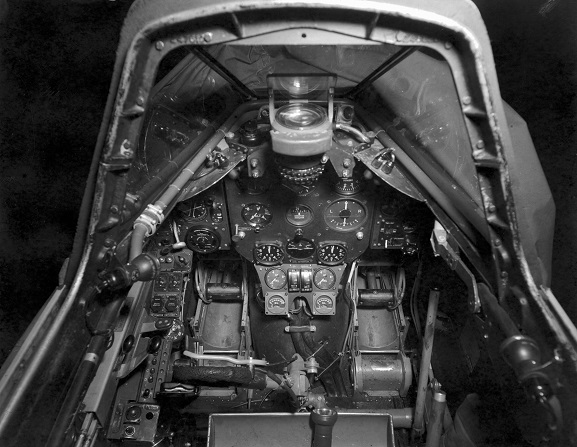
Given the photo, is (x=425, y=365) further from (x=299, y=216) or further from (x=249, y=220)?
(x=249, y=220)

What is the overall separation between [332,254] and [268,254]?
507mm

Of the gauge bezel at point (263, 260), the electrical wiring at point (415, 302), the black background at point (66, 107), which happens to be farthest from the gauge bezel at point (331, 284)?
the black background at point (66, 107)

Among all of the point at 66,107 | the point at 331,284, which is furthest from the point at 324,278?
the point at 66,107

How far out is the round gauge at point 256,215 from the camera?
3.00m

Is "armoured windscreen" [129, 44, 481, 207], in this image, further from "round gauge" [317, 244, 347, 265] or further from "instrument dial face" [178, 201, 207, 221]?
"round gauge" [317, 244, 347, 265]

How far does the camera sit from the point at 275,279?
10.6ft

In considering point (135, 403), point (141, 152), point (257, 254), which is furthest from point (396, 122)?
point (135, 403)

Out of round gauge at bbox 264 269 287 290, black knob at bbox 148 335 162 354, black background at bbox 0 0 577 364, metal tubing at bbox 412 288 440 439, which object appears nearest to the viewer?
black knob at bbox 148 335 162 354

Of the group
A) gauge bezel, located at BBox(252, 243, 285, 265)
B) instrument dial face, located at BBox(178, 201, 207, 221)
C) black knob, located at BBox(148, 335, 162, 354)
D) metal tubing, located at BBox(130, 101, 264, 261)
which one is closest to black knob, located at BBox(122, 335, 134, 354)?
black knob, located at BBox(148, 335, 162, 354)

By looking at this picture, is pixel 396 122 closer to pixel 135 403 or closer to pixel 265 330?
pixel 265 330

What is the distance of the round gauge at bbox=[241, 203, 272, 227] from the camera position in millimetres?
2997

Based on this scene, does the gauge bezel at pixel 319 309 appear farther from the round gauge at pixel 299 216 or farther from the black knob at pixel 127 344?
the black knob at pixel 127 344

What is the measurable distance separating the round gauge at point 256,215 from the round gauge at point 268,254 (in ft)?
0.61

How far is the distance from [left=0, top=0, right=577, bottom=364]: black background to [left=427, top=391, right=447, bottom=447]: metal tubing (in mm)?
1545
